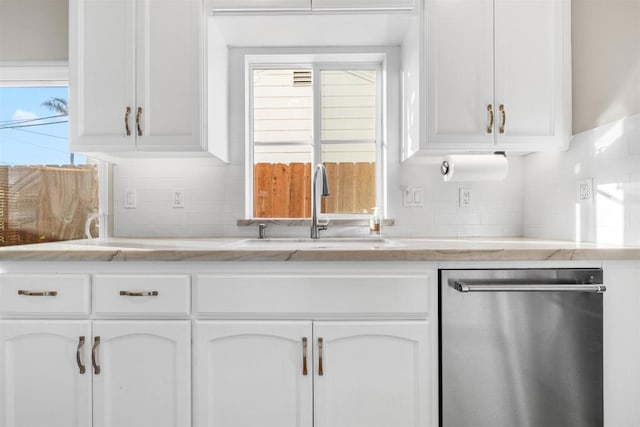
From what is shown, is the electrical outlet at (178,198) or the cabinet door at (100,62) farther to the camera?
the electrical outlet at (178,198)

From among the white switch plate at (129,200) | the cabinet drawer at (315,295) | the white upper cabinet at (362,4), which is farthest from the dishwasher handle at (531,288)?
the white switch plate at (129,200)

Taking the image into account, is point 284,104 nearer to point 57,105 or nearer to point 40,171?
point 57,105

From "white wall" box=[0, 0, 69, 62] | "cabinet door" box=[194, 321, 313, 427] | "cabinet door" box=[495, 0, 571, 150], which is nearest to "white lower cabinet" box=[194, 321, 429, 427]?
"cabinet door" box=[194, 321, 313, 427]

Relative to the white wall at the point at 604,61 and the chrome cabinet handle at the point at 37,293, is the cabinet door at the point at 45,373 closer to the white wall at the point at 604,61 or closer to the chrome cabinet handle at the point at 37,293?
the chrome cabinet handle at the point at 37,293

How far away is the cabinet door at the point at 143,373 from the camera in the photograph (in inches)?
57.1

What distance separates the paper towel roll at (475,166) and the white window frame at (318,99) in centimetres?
42

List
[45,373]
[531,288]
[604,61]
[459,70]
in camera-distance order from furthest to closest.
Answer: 1. [459,70]
2. [604,61]
3. [45,373]
4. [531,288]

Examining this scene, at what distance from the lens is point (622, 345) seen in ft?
4.74

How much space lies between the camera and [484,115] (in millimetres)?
1793

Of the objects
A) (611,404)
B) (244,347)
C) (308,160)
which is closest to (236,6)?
(308,160)

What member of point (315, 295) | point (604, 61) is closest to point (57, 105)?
point (315, 295)

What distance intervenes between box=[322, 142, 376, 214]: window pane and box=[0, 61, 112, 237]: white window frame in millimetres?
1212

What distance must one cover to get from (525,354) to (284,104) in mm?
1726

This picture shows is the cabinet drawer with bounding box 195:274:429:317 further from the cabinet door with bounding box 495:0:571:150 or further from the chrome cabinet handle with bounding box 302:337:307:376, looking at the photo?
the cabinet door with bounding box 495:0:571:150
